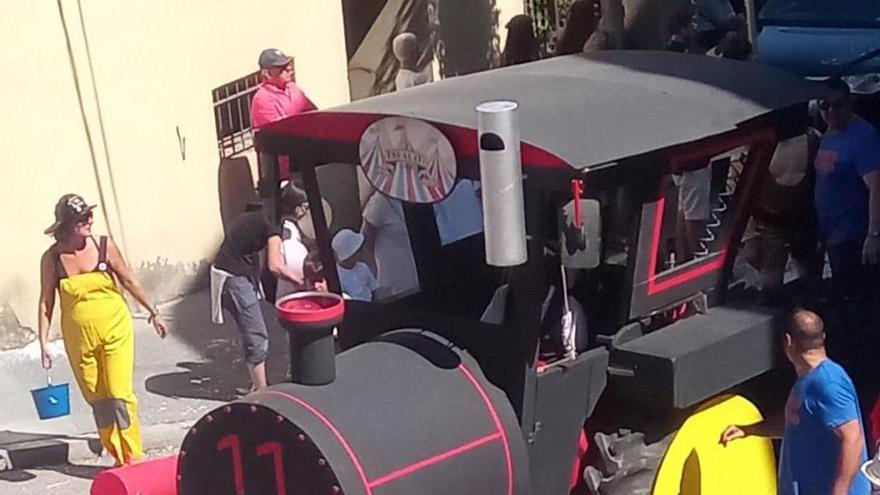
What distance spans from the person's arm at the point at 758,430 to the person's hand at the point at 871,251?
0.82 meters

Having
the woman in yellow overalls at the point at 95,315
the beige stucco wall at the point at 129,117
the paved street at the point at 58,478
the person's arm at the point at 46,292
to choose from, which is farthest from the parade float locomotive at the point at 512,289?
the beige stucco wall at the point at 129,117

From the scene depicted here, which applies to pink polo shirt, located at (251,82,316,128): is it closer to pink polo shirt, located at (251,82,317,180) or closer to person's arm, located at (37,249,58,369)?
pink polo shirt, located at (251,82,317,180)

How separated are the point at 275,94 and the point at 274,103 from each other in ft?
0.23

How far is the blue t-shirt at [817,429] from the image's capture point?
5.13 metres

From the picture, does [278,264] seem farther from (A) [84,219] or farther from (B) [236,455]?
(B) [236,455]

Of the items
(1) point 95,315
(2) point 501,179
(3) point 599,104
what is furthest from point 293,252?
(2) point 501,179

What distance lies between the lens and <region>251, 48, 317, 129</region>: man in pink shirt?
32.6 ft

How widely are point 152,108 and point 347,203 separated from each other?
429 centimetres

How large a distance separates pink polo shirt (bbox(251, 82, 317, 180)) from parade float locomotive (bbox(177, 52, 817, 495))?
4399 mm

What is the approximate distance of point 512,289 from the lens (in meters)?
4.90

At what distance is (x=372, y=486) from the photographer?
453 cm

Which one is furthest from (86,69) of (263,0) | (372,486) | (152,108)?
(372,486)

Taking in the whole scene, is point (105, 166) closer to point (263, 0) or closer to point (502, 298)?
point (263, 0)

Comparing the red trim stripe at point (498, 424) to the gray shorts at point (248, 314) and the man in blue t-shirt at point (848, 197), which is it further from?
the gray shorts at point (248, 314)
